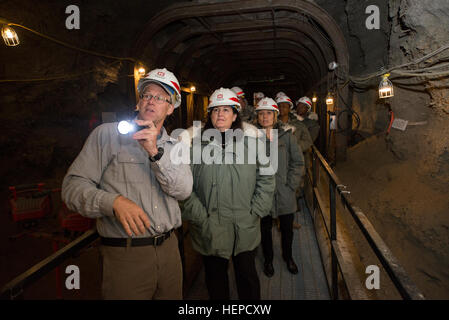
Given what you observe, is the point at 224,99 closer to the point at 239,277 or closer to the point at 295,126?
the point at 239,277

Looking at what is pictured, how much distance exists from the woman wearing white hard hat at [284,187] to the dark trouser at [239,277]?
3.30ft

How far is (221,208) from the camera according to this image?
222 cm

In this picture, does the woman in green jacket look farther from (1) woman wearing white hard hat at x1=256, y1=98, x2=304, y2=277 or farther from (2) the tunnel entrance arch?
(2) the tunnel entrance arch

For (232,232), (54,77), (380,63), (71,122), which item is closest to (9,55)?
(54,77)

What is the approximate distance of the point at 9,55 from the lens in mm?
8320

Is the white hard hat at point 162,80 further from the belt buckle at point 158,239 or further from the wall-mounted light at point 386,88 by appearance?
the wall-mounted light at point 386,88

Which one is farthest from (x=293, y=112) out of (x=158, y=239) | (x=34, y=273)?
(x=34, y=273)

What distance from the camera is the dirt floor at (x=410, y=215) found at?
354 centimetres

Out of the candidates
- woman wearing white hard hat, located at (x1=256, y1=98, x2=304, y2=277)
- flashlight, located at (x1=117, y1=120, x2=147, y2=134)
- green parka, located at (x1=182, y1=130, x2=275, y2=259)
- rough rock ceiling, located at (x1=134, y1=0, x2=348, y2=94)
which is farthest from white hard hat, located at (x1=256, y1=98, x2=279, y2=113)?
rough rock ceiling, located at (x1=134, y1=0, x2=348, y2=94)

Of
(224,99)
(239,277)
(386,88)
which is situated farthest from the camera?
(386,88)

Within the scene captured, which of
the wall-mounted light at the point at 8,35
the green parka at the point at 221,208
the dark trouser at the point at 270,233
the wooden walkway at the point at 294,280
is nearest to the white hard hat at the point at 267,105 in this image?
the green parka at the point at 221,208

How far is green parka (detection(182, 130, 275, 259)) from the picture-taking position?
220 centimetres

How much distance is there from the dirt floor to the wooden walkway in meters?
1.34

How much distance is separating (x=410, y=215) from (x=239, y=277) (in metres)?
3.40
